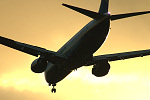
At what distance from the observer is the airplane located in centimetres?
3653

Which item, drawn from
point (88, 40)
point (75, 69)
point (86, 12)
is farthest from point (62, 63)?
point (86, 12)

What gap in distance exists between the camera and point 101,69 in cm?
4438

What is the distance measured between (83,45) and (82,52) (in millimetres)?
877

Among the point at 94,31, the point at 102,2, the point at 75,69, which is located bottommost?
the point at 75,69

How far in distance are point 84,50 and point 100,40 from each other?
226 cm

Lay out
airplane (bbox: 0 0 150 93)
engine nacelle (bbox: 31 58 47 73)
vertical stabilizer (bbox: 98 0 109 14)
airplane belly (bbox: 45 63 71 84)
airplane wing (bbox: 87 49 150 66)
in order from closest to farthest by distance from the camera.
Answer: airplane (bbox: 0 0 150 93) < vertical stabilizer (bbox: 98 0 109 14) < engine nacelle (bbox: 31 58 47 73) < airplane belly (bbox: 45 63 71 84) < airplane wing (bbox: 87 49 150 66)

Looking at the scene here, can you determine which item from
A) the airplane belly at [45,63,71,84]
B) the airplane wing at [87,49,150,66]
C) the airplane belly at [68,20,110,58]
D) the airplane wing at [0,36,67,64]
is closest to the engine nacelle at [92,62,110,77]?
the airplane wing at [87,49,150,66]

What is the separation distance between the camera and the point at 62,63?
4050 cm

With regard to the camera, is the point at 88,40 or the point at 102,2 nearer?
the point at 88,40

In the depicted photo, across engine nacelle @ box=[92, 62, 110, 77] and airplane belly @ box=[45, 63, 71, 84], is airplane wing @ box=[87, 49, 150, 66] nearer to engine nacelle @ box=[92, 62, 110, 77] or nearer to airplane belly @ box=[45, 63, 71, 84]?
engine nacelle @ box=[92, 62, 110, 77]

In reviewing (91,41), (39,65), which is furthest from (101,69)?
(39,65)

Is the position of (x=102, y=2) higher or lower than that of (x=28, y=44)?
higher

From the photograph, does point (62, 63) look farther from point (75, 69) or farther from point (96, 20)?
point (96, 20)

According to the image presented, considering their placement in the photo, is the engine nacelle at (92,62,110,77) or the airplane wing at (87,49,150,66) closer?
the airplane wing at (87,49,150,66)
